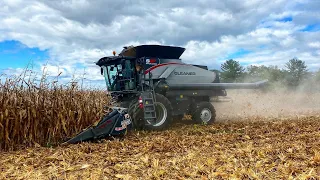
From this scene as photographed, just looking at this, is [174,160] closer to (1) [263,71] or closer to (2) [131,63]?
(2) [131,63]

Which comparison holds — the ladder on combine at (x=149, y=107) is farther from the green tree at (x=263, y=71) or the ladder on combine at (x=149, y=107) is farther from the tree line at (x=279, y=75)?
the green tree at (x=263, y=71)

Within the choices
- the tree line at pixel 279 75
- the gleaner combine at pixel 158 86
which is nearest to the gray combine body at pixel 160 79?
the gleaner combine at pixel 158 86

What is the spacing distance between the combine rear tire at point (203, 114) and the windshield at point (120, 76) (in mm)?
2143

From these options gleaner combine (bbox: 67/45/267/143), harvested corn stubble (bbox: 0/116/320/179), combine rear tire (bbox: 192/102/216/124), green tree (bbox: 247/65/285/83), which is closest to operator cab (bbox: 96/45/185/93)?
gleaner combine (bbox: 67/45/267/143)

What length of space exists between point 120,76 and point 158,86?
1368 millimetres

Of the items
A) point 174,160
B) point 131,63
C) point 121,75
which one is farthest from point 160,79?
point 174,160

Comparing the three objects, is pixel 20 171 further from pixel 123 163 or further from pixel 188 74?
pixel 188 74

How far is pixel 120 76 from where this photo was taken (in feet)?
32.0

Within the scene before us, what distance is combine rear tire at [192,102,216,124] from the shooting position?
9.67m

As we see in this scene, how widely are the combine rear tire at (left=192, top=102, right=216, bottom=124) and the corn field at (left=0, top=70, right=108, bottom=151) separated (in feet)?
11.2

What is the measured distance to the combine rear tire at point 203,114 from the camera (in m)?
9.67

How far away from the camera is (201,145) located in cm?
590

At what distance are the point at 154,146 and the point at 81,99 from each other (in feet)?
8.26

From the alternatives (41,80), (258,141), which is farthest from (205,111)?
(41,80)
